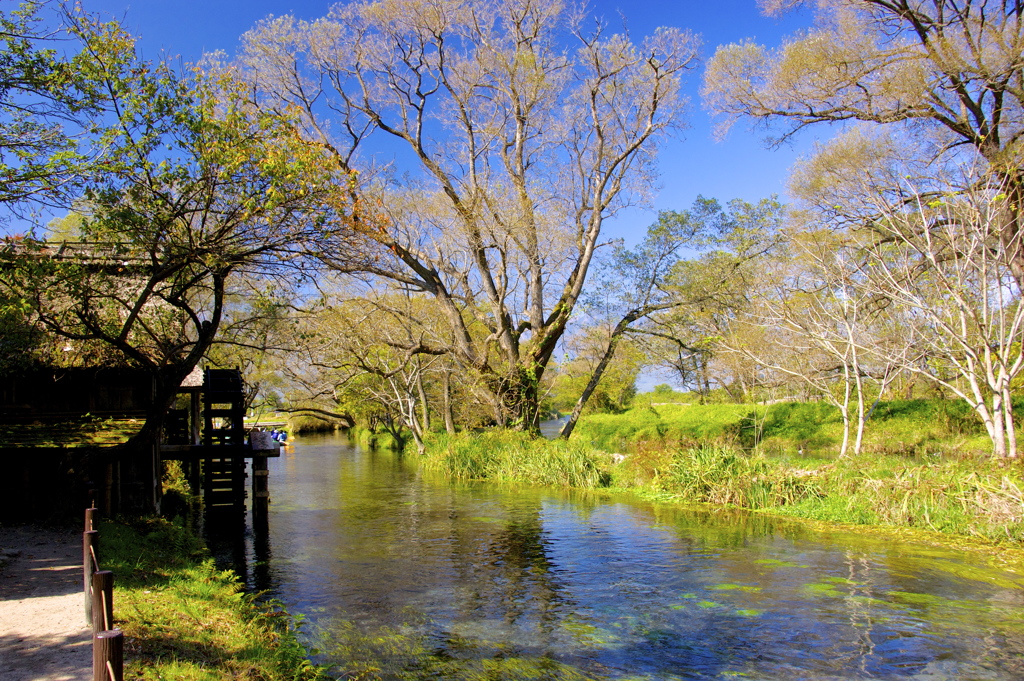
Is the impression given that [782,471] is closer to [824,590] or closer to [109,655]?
[824,590]

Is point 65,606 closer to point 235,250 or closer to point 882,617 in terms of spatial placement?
point 235,250

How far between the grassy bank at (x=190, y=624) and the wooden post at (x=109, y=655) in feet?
6.88

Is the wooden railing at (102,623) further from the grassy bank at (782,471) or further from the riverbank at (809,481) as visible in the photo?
the grassy bank at (782,471)

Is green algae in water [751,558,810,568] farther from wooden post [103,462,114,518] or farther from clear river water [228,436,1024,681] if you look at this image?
wooden post [103,462,114,518]

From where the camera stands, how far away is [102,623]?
486 centimetres

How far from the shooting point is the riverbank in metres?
12.1

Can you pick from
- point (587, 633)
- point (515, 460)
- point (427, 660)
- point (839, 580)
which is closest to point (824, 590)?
point (839, 580)

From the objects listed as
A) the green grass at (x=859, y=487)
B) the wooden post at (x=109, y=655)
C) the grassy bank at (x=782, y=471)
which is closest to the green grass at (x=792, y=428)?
the grassy bank at (x=782, y=471)

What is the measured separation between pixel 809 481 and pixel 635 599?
7.68 m

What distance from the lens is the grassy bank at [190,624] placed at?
605 cm

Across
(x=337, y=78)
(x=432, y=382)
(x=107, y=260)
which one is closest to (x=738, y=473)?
(x=107, y=260)

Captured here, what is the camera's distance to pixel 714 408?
2958 centimetres

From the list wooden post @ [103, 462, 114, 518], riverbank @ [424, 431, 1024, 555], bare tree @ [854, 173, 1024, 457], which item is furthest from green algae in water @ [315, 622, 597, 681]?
bare tree @ [854, 173, 1024, 457]

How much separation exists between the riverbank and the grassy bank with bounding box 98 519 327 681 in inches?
426
